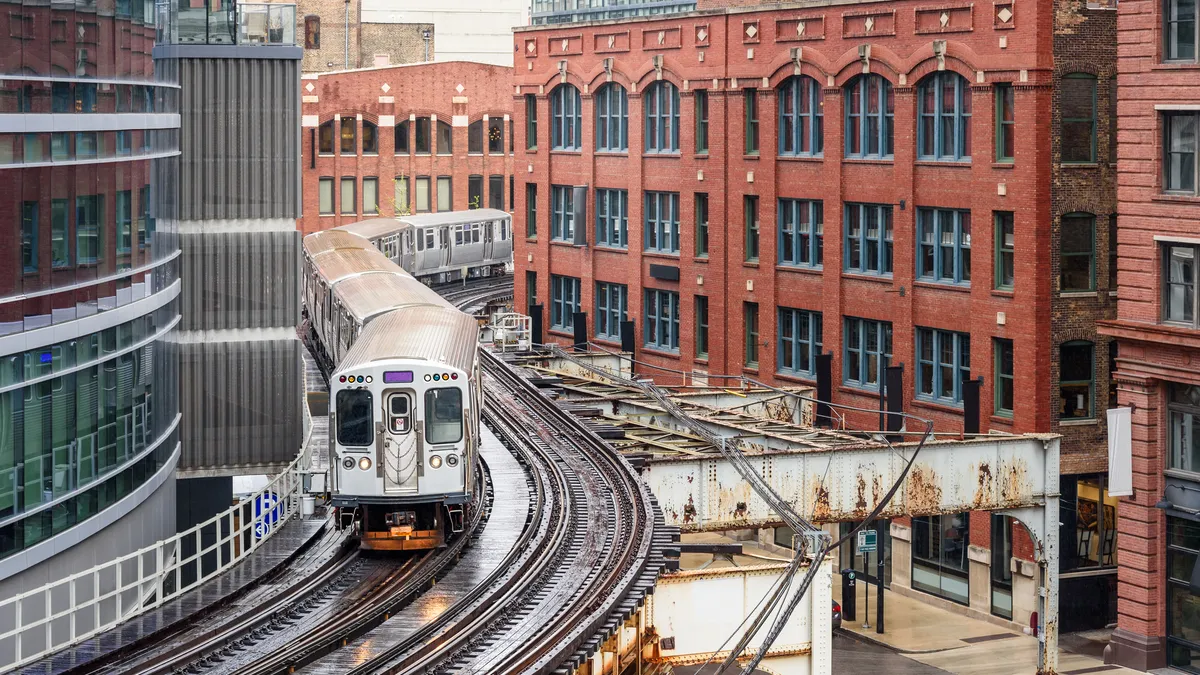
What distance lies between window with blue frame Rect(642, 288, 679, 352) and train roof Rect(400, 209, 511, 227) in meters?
21.8

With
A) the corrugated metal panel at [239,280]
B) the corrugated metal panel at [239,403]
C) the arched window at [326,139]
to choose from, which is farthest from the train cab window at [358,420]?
the arched window at [326,139]

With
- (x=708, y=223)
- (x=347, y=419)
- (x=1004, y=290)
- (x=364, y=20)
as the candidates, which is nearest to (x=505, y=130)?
(x=364, y=20)

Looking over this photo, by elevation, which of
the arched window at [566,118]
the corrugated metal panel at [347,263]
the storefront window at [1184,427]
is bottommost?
the storefront window at [1184,427]

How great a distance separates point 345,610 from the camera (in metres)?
25.1

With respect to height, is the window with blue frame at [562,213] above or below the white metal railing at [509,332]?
above

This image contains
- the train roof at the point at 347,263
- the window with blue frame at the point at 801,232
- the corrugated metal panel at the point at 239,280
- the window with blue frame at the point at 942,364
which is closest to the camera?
the corrugated metal panel at the point at 239,280

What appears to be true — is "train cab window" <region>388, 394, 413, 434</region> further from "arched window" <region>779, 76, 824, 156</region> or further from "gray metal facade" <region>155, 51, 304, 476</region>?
"arched window" <region>779, 76, 824, 156</region>

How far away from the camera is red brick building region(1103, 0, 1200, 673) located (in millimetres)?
36438

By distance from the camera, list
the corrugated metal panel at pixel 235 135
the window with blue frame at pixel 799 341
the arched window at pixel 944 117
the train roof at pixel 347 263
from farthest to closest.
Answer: the window with blue frame at pixel 799 341
the train roof at pixel 347 263
the arched window at pixel 944 117
the corrugated metal panel at pixel 235 135

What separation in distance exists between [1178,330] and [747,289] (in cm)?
1851

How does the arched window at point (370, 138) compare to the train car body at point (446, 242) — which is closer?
the train car body at point (446, 242)

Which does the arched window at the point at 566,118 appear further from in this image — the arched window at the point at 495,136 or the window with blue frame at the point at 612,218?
the arched window at the point at 495,136

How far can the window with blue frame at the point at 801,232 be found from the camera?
5000cm

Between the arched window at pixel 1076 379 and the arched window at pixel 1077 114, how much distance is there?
14.6 ft
